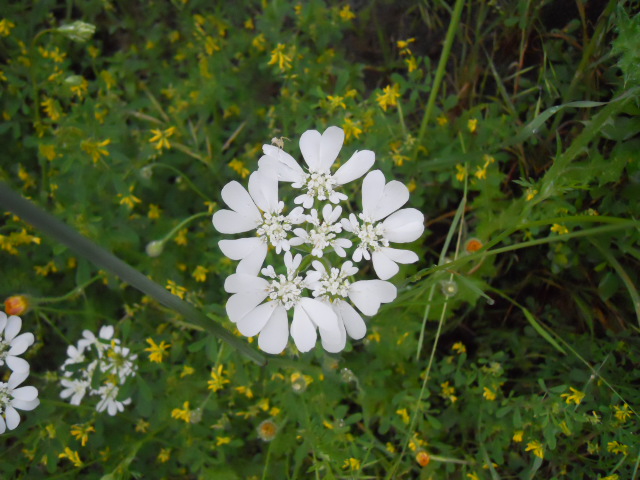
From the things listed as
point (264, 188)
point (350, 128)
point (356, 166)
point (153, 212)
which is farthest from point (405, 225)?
Result: point (153, 212)

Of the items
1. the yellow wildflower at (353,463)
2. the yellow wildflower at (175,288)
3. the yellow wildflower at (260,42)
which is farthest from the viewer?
the yellow wildflower at (260,42)

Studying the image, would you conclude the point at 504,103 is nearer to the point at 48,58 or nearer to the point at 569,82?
the point at 569,82

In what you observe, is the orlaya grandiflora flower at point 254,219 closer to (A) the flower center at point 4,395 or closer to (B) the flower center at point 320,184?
(B) the flower center at point 320,184

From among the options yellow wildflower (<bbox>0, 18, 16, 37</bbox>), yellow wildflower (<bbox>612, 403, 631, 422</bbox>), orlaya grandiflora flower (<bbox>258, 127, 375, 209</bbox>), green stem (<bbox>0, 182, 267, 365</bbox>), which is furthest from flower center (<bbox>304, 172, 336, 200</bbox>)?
yellow wildflower (<bbox>0, 18, 16, 37</bbox>)

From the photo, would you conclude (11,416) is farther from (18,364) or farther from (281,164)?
(281,164)

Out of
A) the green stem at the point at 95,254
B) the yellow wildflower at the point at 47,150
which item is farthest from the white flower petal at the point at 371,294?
the yellow wildflower at the point at 47,150

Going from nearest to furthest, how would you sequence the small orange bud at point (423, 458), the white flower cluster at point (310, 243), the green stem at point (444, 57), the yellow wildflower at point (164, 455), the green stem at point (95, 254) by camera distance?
the green stem at point (95, 254) → the white flower cluster at point (310, 243) → the green stem at point (444, 57) → the small orange bud at point (423, 458) → the yellow wildflower at point (164, 455)
